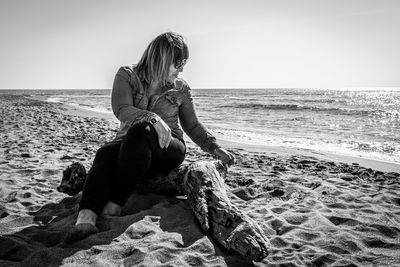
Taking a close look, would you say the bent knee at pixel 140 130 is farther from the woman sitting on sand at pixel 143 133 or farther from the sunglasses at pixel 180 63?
the sunglasses at pixel 180 63

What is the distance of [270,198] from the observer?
3.50 metres

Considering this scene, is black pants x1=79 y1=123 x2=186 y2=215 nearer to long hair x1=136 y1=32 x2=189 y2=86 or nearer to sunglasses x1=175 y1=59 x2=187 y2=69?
long hair x1=136 y1=32 x2=189 y2=86

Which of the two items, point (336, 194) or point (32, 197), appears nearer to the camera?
point (32, 197)

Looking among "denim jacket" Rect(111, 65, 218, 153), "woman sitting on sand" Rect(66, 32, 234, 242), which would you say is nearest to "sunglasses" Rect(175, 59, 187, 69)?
"woman sitting on sand" Rect(66, 32, 234, 242)

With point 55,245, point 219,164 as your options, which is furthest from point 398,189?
point 55,245

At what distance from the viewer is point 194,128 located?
3.26 meters

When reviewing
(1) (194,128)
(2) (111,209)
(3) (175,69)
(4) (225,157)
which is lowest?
(2) (111,209)

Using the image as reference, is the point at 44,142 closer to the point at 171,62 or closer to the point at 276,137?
the point at 171,62

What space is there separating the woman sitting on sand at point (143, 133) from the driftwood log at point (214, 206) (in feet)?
0.57

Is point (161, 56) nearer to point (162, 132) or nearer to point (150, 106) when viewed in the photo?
point (150, 106)

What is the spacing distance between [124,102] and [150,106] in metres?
0.33

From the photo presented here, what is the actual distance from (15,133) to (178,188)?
6.45m

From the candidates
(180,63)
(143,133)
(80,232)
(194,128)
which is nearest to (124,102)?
(143,133)

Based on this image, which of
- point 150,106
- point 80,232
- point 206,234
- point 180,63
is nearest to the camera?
point 80,232
